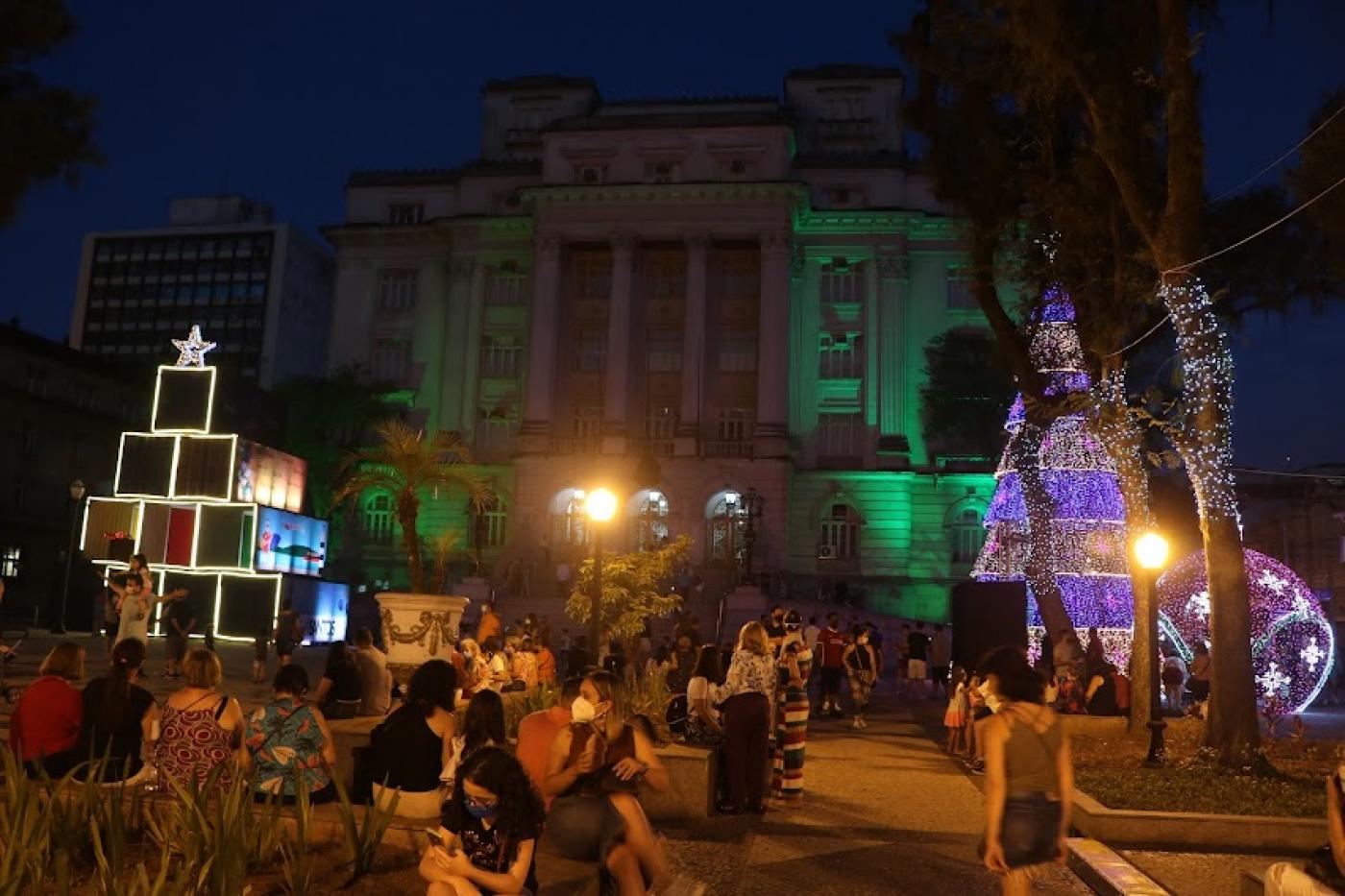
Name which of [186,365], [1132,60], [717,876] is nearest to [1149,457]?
[1132,60]

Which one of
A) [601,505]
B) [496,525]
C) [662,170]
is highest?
[662,170]

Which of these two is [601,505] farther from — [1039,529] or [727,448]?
[727,448]

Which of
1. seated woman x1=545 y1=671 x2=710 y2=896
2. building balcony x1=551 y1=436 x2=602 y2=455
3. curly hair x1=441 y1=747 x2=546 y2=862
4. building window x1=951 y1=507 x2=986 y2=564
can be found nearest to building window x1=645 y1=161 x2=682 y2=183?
building balcony x1=551 y1=436 x2=602 y2=455

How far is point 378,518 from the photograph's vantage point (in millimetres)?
50000

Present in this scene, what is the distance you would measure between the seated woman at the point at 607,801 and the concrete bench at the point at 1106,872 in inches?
113

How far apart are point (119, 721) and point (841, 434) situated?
42.0m

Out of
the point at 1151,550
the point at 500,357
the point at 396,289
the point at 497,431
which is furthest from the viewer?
the point at 396,289

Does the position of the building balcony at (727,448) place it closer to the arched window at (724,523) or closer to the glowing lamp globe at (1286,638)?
the arched window at (724,523)

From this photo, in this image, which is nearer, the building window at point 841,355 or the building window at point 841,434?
the building window at point 841,434

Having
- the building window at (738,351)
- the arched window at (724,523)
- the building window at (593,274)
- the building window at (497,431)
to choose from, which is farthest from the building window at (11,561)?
the building window at (738,351)

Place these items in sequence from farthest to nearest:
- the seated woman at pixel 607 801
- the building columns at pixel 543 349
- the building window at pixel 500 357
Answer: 1. the building window at pixel 500 357
2. the building columns at pixel 543 349
3. the seated woman at pixel 607 801

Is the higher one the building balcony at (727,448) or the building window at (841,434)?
the building window at (841,434)

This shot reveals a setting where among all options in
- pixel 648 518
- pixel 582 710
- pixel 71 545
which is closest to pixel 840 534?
pixel 648 518

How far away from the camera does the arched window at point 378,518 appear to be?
4962cm
